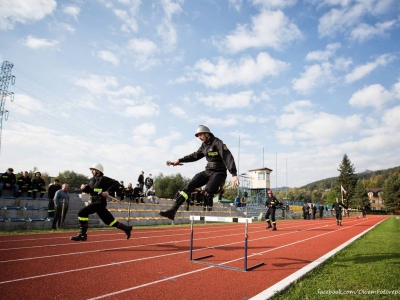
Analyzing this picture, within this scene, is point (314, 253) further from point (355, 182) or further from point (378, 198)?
point (378, 198)

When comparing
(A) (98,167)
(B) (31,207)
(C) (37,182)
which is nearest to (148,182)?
(C) (37,182)

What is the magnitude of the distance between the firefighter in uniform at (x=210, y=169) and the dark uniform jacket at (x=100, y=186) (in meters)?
2.25

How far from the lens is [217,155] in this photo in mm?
6012

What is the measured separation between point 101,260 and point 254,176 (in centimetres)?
4337

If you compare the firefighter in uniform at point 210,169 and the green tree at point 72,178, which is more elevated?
the green tree at point 72,178

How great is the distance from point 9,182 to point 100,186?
31.6 feet

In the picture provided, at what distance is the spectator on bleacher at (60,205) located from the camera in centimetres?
1294

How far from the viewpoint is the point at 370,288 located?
4.35 meters

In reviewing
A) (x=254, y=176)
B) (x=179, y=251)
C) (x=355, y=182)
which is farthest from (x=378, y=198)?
(x=179, y=251)

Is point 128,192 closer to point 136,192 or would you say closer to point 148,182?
point 136,192

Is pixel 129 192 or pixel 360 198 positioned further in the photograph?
pixel 360 198

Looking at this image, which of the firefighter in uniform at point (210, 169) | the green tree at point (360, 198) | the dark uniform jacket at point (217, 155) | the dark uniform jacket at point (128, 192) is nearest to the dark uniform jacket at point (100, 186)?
the firefighter in uniform at point (210, 169)

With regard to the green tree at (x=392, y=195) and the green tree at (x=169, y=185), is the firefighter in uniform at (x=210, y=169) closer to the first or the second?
the green tree at (x=169, y=185)

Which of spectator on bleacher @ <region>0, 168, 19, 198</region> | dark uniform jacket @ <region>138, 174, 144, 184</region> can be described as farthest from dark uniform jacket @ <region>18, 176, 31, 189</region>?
dark uniform jacket @ <region>138, 174, 144, 184</region>
